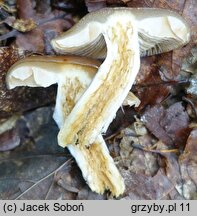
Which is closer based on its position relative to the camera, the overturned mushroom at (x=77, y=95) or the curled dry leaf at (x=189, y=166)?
the overturned mushroom at (x=77, y=95)

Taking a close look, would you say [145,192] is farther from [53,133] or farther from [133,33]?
[133,33]

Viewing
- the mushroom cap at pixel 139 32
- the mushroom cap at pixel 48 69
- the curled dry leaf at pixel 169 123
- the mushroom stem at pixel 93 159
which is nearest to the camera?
the mushroom cap at pixel 139 32

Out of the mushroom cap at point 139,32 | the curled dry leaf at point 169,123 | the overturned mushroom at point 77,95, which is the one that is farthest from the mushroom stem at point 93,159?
the curled dry leaf at point 169,123

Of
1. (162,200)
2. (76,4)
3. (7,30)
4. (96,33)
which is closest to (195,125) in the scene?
(162,200)

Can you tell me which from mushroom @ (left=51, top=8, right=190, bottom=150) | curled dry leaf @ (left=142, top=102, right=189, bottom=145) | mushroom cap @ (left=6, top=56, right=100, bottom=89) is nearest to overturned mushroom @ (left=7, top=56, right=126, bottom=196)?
mushroom cap @ (left=6, top=56, right=100, bottom=89)

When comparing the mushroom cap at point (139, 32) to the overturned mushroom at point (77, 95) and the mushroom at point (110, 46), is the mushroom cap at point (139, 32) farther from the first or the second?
the overturned mushroom at point (77, 95)
